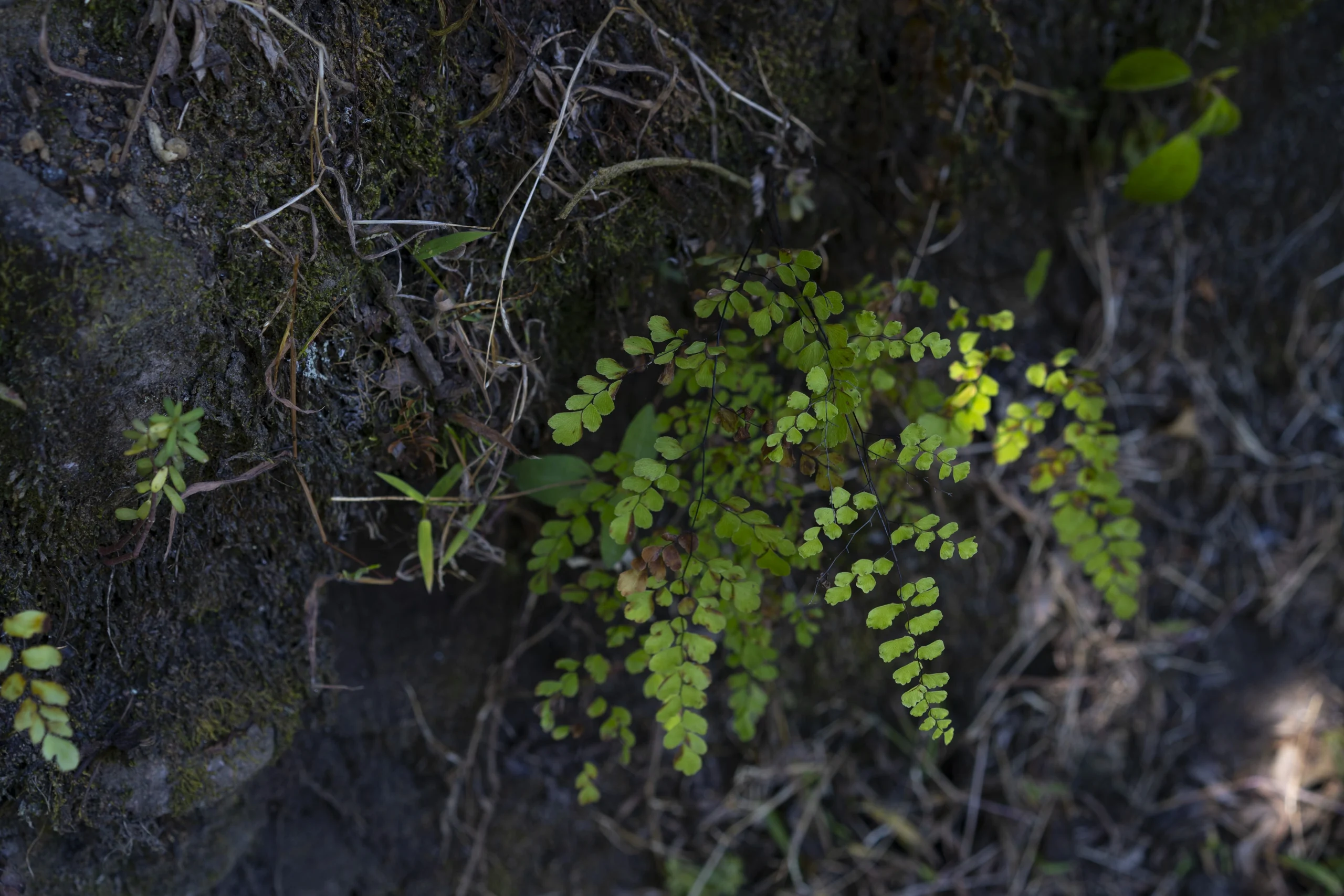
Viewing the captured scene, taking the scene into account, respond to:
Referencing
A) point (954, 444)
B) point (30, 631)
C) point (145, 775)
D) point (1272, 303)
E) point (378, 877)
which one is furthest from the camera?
point (1272, 303)

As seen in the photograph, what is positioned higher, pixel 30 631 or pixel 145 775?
pixel 30 631

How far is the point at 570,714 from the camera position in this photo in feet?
6.08

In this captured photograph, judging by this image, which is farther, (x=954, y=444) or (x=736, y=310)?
(x=954, y=444)

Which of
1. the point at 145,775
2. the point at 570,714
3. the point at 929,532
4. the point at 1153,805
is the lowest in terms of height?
the point at 1153,805

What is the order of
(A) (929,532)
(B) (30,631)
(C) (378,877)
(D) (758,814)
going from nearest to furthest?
1. (B) (30,631)
2. (A) (929,532)
3. (C) (378,877)
4. (D) (758,814)

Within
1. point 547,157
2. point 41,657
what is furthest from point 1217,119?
point 41,657

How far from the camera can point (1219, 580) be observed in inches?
94.9

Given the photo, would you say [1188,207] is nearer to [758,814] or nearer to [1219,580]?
[1219,580]

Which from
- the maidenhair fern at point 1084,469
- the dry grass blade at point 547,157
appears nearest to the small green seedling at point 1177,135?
the maidenhair fern at point 1084,469

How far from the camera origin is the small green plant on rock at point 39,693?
0.98m

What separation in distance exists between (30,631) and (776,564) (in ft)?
3.01

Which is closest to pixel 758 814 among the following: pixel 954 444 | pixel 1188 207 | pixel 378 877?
pixel 378 877

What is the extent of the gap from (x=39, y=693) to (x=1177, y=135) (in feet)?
7.42

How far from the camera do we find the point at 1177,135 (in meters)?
1.90
